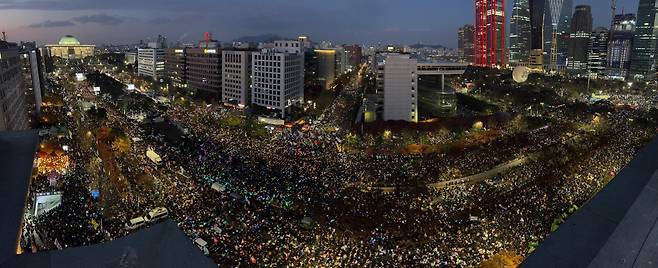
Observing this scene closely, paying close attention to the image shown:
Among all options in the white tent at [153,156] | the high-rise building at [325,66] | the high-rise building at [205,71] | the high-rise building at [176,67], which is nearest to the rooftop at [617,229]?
the white tent at [153,156]

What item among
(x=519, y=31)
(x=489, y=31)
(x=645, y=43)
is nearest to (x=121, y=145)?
(x=489, y=31)

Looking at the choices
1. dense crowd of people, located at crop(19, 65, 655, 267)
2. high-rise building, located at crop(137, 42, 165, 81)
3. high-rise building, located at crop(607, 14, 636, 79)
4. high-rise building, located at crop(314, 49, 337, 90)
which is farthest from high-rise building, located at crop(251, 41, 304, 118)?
high-rise building, located at crop(607, 14, 636, 79)

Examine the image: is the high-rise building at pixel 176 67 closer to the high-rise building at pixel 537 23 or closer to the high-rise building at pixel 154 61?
the high-rise building at pixel 154 61

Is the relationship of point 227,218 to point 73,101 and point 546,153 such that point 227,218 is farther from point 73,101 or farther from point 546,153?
point 73,101

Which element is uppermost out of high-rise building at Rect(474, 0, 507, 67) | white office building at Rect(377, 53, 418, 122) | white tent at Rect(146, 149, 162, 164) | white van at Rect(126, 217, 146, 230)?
high-rise building at Rect(474, 0, 507, 67)

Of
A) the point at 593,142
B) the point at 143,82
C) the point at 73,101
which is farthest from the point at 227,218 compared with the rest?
the point at 143,82

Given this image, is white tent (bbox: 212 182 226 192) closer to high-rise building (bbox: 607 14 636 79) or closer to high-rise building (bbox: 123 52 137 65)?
high-rise building (bbox: 123 52 137 65)

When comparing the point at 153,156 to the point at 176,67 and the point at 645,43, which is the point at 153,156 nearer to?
the point at 176,67

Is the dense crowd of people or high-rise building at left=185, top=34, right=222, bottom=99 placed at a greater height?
high-rise building at left=185, top=34, right=222, bottom=99
